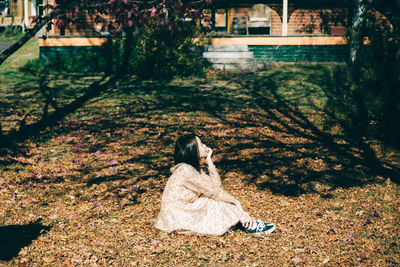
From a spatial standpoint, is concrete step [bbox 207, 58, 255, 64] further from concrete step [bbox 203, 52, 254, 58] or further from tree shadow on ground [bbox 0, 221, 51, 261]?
tree shadow on ground [bbox 0, 221, 51, 261]

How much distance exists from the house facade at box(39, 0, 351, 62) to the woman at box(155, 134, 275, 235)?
1133 cm

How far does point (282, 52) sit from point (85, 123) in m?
9.93

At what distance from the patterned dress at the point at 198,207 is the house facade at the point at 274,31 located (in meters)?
11.4

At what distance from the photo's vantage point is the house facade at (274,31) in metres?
16.0

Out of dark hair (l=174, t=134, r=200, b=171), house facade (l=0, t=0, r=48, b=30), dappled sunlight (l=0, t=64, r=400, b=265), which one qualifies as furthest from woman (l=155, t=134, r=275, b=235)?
house facade (l=0, t=0, r=48, b=30)

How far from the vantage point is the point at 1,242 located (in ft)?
14.9

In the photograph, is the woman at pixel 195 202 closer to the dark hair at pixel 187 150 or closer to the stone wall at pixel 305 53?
the dark hair at pixel 187 150

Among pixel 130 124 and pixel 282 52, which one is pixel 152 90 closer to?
pixel 130 124

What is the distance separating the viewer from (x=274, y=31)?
20828mm

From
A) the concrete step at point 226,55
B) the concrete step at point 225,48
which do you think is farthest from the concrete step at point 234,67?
the concrete step at point 225,48

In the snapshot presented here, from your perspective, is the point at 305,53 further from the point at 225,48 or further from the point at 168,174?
the point at 168,174

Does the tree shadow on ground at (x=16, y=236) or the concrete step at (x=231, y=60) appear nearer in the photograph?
the tree shadow on ground at (x=16, y=236)

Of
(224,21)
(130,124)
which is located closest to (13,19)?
(224,21)

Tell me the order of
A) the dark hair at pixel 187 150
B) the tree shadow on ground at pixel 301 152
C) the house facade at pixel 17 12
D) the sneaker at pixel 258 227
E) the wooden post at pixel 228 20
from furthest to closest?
the house facade at pixel 17 12 < the wooden post at pixel 228 20 < the tree shadow on ground at pixel 301 152 < the sneaker at pixel 258 227 < the dark hair at pixel 187 150
